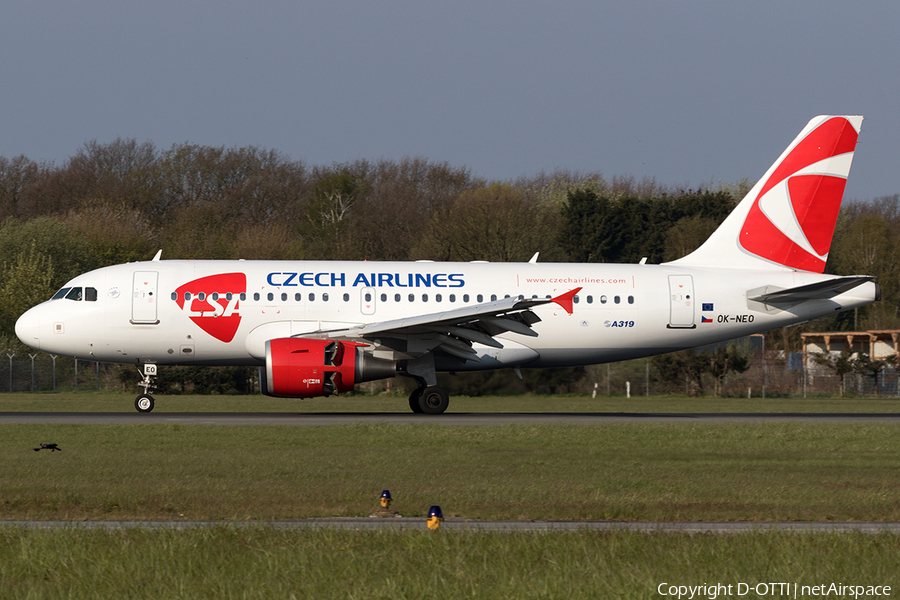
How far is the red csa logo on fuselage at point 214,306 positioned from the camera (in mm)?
27656

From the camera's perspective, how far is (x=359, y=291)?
28312mm

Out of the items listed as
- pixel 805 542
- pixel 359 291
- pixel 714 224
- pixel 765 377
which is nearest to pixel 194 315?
pixel 359 291

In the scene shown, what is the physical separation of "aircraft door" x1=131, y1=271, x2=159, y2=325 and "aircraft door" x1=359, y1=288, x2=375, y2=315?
5350 millimetres

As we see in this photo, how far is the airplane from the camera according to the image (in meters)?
27.1

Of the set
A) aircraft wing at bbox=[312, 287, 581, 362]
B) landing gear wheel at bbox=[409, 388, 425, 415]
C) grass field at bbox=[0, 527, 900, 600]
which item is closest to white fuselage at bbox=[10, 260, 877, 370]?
aircraft wing at bbox=[312, 287, 581, 362]

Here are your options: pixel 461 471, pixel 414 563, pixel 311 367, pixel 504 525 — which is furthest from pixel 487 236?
pixel 414 563

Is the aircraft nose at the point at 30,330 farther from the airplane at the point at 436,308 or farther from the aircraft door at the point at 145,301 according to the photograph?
the aircraft door at the point at 145,301

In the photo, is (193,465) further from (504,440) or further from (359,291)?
(359,291)

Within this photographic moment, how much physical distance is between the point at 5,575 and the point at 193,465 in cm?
796

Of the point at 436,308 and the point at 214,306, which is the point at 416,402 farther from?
the point at 214,306

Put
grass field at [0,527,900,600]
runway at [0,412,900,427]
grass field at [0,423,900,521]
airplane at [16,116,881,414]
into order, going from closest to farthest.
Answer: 1. grass field at [0,527,900,600]
2. grass field at [0,423,900,521]
3. runway at [0,412,900,427]
4. airplane at [16,116,881,414]

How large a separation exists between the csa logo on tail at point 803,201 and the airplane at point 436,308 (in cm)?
4

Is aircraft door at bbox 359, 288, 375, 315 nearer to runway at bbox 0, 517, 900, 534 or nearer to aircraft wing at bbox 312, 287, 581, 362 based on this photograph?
aircraft wing at bbox 312, 287, 581, 362

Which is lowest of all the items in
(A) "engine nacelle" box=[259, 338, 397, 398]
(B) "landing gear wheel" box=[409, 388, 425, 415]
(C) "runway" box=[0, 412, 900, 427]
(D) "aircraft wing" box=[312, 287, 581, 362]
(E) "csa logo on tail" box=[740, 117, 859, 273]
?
(C) "runway" box=[0, 412, 900, 427]
